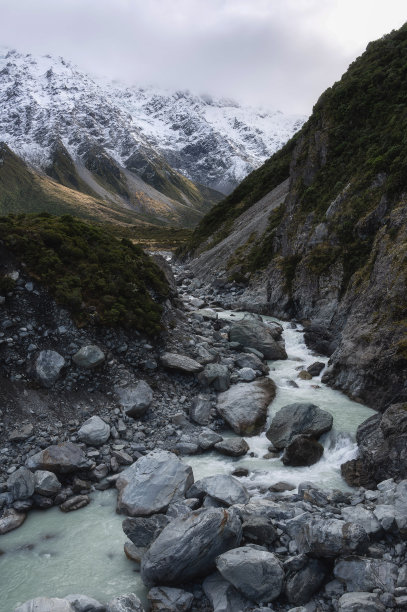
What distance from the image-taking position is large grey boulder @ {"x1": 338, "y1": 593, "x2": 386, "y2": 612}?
29.6 ft

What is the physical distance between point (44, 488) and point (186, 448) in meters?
5.90

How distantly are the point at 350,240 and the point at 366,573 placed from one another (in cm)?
2702

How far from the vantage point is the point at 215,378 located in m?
22.7

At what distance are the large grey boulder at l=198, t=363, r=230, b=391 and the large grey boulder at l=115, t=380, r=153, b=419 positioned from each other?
3.19 m

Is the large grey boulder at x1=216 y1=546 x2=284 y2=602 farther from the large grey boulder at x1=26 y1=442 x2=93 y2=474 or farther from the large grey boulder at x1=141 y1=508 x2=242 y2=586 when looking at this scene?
the large grey boulder at x1=26 y1=442 x2=93 y2=474

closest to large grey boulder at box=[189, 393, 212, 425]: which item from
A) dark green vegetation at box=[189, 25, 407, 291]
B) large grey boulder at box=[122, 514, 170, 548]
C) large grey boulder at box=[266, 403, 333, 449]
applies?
large grey boulder at box=[266, 403, 333, 449]

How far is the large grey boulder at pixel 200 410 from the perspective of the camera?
20109mm

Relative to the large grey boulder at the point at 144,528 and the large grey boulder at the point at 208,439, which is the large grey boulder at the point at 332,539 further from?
the large grey boulder at the point at 208,439

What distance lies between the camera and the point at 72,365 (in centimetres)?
2066

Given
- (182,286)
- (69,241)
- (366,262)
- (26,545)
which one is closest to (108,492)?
(26,545)

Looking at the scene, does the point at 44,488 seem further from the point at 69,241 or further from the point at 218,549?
the point at 69,241

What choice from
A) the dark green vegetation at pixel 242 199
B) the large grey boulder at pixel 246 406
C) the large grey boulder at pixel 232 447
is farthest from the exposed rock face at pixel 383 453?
the dark green vegetation at pixel 242 199

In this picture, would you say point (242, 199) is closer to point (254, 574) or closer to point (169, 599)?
point (254, 574)

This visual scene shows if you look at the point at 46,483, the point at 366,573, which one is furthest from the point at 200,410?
the point at 366,573
